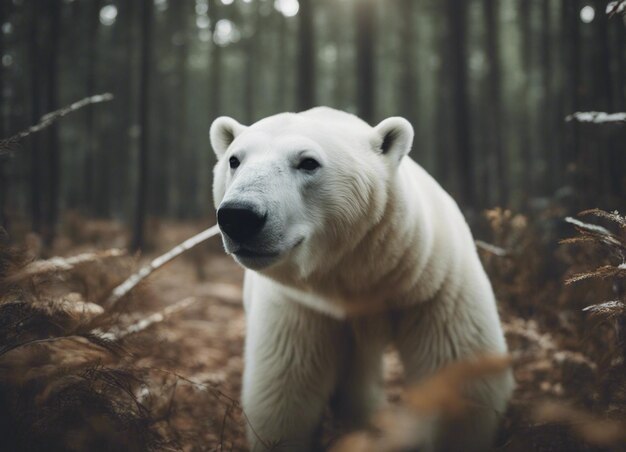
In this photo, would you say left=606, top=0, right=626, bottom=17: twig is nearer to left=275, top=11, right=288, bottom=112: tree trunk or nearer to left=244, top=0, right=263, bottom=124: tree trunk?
left=244, top=0, right=263, bottom=124: tree trunk

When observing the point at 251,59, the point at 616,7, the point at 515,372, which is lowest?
the point at 515,372

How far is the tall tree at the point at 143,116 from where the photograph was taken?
984 cm

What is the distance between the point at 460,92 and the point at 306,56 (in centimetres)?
301

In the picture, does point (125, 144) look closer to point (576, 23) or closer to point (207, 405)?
point (576, 23)

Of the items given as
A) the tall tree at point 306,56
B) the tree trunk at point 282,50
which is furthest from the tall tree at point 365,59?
the tree trunk at point 282,50

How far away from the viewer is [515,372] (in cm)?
378

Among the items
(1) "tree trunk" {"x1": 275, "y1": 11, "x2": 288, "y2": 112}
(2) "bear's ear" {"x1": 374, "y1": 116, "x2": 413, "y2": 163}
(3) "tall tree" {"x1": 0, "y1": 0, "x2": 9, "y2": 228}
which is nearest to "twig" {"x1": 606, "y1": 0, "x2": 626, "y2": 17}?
(2) "bear's ear" {"x1": 374, "y1": 116, "x2": 413, "y2": 163}

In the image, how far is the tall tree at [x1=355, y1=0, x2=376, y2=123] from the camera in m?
8.55

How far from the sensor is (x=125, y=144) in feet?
69.9

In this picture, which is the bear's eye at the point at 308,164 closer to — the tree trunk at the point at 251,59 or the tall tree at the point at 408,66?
the tree trunk at the point at 251,59

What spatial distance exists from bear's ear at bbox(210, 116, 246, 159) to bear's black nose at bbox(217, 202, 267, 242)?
873mm

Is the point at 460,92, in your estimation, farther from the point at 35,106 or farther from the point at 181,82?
the point at 181,82

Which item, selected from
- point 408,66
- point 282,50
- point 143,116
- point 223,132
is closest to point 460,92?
point 143,116

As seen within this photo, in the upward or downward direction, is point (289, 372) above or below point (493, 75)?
below
